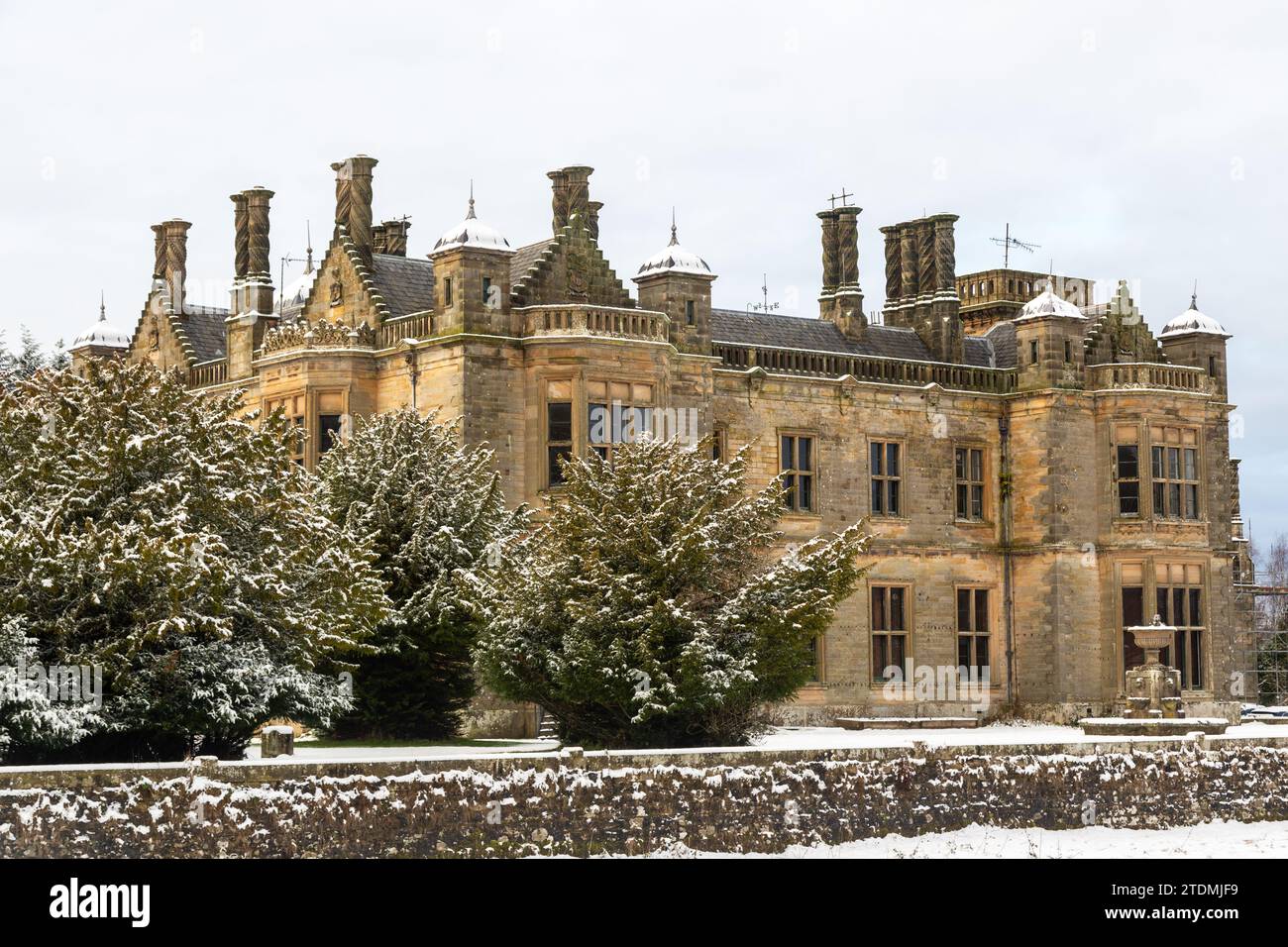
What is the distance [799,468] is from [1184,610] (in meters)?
8.93

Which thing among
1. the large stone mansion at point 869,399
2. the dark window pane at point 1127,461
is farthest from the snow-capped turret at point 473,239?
the dark window pane at point 1127,461

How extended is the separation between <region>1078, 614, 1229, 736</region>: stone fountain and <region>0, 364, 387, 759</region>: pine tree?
13.1 m

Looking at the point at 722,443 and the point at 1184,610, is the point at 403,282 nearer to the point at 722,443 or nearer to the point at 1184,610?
the point at 722,443

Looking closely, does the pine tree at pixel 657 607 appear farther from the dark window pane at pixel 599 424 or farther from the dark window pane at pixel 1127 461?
the dark window pane at pixel 1127 461

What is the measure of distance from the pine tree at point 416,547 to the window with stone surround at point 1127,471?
14821mm

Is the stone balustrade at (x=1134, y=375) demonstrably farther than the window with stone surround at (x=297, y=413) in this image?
Yes

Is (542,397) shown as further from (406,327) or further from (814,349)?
(814,349)

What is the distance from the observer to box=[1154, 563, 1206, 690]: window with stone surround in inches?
1635

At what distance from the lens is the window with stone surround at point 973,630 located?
135 feet

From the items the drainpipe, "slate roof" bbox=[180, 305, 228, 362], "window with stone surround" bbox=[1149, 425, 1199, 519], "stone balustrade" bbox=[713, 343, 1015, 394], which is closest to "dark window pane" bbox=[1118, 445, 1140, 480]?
"window with stone surround" bbox=[1149, 425, 1199, 519]

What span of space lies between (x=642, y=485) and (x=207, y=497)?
614 centimetres
